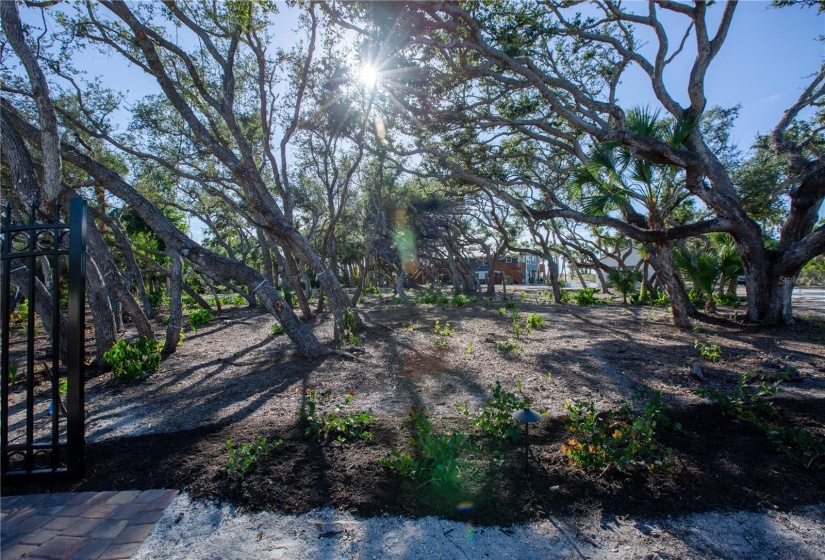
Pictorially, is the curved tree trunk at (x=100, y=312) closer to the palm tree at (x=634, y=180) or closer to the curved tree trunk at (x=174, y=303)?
the curved tree trunk at (x=174, y=303)

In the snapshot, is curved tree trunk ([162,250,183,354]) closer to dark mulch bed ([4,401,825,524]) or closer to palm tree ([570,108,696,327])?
dark mulch bed ([4,401,825,524])

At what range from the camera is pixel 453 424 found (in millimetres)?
3559

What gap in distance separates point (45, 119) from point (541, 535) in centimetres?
635

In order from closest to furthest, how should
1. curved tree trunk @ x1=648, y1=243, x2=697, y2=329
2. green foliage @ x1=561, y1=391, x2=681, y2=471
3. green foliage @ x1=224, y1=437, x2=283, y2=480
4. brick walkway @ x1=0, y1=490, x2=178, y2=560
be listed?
1. brick walkway @ x1=0, y1=490, x2=178, y2=560
2. green foliage @ x1=561, y1=391, x2=681, y2=471
3. green foliage @ x1=224, y1=437, x2=283, y2=480
4. curved tree trunk @ x1=648, y1=243, x2=697, y2=329

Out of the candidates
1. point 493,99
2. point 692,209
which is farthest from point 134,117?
point 692,209

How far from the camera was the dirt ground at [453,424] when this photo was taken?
96.9 inches

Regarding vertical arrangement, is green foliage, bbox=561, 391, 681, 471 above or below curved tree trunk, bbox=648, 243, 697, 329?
below

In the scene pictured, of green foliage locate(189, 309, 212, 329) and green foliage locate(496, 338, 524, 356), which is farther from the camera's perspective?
green foliage locate(189, 309, 212, 329)

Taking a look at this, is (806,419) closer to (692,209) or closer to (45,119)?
(45,119)

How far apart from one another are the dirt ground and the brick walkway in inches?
5.6

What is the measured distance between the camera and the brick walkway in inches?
82.0

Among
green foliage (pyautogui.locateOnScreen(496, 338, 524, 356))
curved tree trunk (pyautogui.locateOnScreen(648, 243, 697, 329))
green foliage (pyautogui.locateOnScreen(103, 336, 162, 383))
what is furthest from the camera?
curved tree trunk (pyautogui.locateOnScreen(648, 243, 697, 329))

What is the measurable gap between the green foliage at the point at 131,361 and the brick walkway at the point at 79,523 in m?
3.19

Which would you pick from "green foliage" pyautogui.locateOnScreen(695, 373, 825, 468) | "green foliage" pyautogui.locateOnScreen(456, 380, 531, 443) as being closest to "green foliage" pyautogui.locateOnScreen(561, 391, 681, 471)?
"green foliage" pyautogui.locateOnScreen(456, 380, 531, 443)
